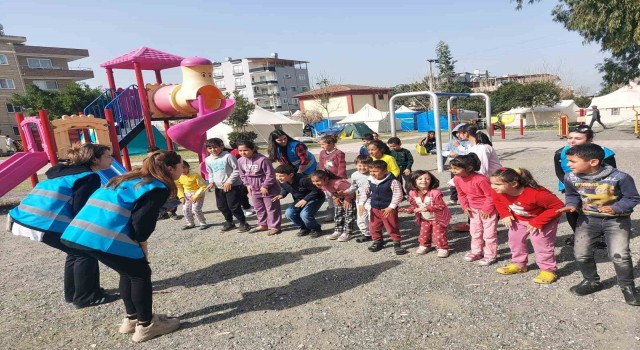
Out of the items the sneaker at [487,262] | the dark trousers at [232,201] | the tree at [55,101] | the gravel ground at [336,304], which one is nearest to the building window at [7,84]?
the tree at [55,101]

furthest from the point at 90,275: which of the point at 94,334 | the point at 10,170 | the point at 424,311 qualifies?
the point at 10,170

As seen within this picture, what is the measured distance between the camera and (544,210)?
11.4 ft

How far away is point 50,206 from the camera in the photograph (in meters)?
3.50

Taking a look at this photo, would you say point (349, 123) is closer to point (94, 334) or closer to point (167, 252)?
point (167, 252)

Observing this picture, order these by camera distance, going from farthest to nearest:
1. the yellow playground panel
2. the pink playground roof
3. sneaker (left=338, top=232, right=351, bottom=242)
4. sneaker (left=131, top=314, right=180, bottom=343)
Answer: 1. the pink playground roof
2. the yellow playground panel
3. sneaker (left=338, top=232, right=351, bottom=242)
4. sneaker (left=131, top=314, right=180, bottom=343)

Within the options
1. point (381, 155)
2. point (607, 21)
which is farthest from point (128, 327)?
point (607, 21)

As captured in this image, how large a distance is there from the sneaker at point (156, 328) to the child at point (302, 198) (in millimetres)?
2411

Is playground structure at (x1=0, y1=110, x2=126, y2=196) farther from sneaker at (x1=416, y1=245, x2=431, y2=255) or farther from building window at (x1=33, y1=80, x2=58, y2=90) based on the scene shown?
building window at (x1=33, y1=80, x2=58, y2=90)

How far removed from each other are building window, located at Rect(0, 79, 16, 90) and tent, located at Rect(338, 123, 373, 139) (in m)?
35.4

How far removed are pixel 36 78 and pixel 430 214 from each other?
169 ft

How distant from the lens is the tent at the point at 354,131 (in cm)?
3276

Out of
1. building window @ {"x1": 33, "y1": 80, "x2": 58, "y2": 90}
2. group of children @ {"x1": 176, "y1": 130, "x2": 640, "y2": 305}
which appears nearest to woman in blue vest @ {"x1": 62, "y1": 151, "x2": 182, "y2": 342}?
group of children @ {"x1": 176, "y1": 130, "x2": 640, "y2": 305}

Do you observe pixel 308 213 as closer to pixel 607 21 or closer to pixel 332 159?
pixel 332 159

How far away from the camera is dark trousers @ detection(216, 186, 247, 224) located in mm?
6027
